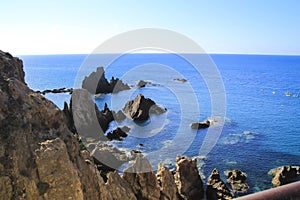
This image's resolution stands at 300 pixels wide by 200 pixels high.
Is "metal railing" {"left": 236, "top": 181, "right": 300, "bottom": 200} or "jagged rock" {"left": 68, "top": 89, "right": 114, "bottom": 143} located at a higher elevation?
"metal railing" {"left": 236, "top": 181, "right": 300, "bottom": 200}

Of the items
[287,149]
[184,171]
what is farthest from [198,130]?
[184,171]

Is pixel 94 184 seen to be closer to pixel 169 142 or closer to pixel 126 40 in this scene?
pixel 126 40

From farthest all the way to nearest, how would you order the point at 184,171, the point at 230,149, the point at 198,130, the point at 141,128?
the point at 141,128, the point at 198,130, the point at 230,149, the point at 184,171

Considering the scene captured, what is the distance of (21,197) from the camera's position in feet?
35.6

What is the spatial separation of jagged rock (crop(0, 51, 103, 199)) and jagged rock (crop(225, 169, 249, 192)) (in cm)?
1693

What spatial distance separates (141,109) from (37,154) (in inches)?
1726

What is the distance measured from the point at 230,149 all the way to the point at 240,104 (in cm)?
3330

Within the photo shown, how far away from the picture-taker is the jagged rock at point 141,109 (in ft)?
178

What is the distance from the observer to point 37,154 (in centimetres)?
1160

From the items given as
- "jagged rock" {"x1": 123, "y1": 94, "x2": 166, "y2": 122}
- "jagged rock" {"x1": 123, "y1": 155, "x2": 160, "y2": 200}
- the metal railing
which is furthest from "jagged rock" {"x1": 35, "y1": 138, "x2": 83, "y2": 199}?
"jagged rock" {"x1": 123, "y1": 94, "x2": 166, "y2": 122}

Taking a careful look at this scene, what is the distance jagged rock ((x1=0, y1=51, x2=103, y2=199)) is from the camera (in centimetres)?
1101

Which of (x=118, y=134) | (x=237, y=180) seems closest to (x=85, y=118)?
(x=118, y=134)

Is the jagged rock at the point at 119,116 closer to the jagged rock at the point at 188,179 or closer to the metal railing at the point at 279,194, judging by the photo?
the jagged rock at the point at 188,179

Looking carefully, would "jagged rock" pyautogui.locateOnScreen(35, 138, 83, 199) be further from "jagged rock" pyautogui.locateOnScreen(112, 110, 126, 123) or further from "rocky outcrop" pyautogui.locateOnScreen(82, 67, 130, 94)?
"rocky outcrop" pyautogui.locateOnScreen(82, 67, 130, 94)
